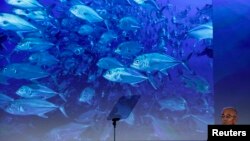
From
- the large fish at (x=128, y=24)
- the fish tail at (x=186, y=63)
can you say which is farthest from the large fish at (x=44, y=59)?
the fish tail at (x=186, y=63)

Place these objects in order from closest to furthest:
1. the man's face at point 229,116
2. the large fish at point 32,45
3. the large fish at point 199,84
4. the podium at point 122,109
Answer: the man's face at point 229,116 → the podium at point 122,109 → the large fish at point 199,84 → the large fish at point 32,45

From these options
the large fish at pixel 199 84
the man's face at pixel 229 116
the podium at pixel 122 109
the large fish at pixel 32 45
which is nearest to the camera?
the man's face at pixel 229 116

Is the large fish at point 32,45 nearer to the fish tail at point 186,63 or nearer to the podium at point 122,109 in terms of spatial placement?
the podium at point 122,109

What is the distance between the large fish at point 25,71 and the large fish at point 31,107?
0.29 m

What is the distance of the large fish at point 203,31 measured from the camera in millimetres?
5145

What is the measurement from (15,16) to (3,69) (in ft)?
2.20

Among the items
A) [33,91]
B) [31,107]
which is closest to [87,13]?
[33,91]

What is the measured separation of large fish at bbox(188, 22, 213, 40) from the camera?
16.9 ft

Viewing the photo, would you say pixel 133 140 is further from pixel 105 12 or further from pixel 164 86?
pixel 105 12

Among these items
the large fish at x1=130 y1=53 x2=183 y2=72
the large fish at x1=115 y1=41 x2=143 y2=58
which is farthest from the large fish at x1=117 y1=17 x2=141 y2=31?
the large fish at x1=130 y1=53 x2=183 y2=72

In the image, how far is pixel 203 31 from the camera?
16.9ft

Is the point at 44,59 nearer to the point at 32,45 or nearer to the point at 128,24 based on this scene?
the point at 32,45

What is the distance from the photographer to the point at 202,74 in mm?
5094

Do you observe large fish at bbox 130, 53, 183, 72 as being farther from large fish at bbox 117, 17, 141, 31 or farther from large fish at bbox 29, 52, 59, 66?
large fish at bbox 29, 52, 59, 66
